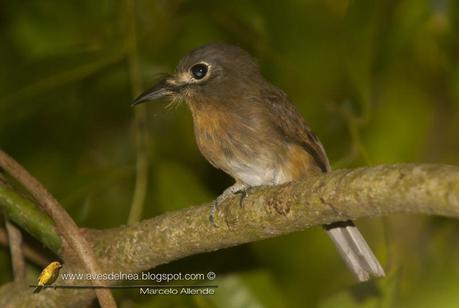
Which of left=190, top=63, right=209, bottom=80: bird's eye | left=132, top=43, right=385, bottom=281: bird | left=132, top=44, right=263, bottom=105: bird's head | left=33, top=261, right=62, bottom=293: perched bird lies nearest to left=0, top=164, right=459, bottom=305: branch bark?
left=33, top=261, right=62, bottom=293: perched bird

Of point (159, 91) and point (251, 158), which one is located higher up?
point (159, 91)

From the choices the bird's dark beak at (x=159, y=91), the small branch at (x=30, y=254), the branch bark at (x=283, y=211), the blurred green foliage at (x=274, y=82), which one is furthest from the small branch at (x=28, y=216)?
the bird's dark beak at (x=159, y=91)

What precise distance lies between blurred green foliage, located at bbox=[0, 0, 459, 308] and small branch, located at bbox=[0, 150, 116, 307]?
365 mm

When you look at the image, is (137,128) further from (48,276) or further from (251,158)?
(48,276)

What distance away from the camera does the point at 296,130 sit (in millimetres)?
3975

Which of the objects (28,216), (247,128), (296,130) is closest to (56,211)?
(28,216)

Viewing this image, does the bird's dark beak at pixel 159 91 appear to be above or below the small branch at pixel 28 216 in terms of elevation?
above

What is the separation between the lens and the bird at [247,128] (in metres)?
3.85

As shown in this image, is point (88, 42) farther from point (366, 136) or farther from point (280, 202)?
point (280, 202)

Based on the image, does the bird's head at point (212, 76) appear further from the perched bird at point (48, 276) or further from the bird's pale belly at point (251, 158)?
the perched bird at point (48, 276)

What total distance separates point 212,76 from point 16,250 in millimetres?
1362

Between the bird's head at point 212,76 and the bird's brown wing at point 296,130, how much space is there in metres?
0.23

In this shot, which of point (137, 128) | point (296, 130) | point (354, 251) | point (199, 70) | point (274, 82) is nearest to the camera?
point (354, 251)

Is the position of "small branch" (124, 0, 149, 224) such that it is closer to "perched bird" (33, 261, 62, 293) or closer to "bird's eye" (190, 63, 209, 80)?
"bird's eye" (190, 63, 209, 80)
